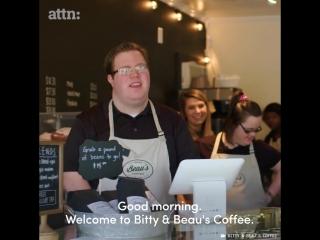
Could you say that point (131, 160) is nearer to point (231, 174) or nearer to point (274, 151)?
point (231, 174)

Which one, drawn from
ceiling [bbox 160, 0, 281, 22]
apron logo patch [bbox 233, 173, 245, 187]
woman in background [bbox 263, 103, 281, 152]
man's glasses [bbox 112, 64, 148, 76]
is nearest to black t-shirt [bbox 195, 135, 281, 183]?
apron logo patch [bbox 233, 173, 245, 187]

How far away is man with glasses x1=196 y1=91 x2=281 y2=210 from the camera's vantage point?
3273mm

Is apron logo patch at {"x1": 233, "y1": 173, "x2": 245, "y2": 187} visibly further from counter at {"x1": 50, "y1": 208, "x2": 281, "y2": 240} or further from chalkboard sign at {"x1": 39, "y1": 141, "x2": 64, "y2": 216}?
chalkboard sign at {"x1": 39, "y1": 141, "x2": 64, "y2": 216}

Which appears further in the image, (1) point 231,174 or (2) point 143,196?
(1) point 231,174

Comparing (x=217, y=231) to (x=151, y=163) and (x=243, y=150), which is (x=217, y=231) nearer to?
(x=151, y=163)

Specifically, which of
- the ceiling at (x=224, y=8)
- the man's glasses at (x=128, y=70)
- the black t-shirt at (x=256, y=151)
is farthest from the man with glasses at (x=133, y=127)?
the ceiling at (x=224, y=8)

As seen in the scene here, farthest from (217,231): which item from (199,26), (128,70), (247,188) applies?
(199,26)

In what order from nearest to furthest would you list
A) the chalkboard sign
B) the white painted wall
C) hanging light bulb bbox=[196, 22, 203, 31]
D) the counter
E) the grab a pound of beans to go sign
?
the counter → the chalkboard sign → the grab a pound of beans to go sign → hanging light bulb bbox=[196, 22, 203, 31] → the white painted wall

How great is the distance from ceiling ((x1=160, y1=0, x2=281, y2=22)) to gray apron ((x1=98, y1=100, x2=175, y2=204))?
3.54ft

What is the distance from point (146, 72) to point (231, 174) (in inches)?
33.1
